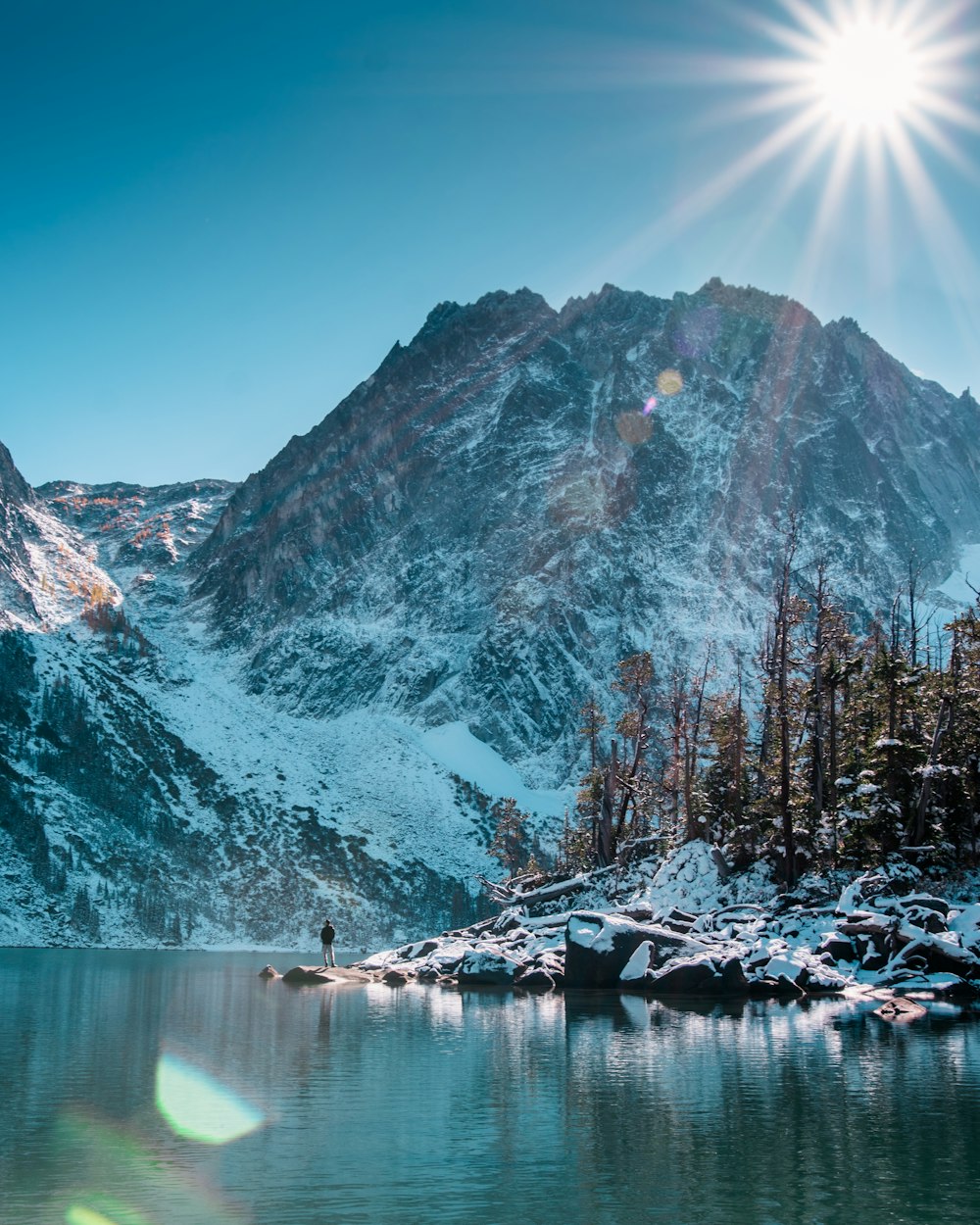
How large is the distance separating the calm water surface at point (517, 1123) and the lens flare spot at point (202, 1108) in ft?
0.54

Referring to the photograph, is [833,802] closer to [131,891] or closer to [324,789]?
[131,891]

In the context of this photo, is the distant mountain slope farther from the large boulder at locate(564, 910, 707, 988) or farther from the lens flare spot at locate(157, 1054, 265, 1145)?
the lens flare spot at locate(157, 1054, 265, 1145)

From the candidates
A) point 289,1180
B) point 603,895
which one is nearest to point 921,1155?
point 289,1180

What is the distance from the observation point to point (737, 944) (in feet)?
138

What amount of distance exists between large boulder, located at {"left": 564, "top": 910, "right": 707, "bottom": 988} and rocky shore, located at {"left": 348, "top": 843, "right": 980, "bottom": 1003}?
0.16 ft

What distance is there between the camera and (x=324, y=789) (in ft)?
638

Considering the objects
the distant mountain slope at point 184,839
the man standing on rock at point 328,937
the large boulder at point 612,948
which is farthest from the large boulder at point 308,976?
the distant mountain slope at point 184,839

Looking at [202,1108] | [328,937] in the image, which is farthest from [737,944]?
[202,1108]

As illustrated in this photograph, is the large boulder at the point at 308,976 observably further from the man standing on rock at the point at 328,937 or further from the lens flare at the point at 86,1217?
the lens flare at the point at 86,1217

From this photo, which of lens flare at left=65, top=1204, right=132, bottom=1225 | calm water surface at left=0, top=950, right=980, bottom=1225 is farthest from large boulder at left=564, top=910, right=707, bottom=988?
lens flare at left=65, top=1204, right=132, bottom=1225

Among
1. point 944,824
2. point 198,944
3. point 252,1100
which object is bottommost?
point 198,944

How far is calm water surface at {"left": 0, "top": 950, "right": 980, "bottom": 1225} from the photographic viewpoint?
13336 mm

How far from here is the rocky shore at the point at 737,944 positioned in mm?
36656

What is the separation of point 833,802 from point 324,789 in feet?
509
